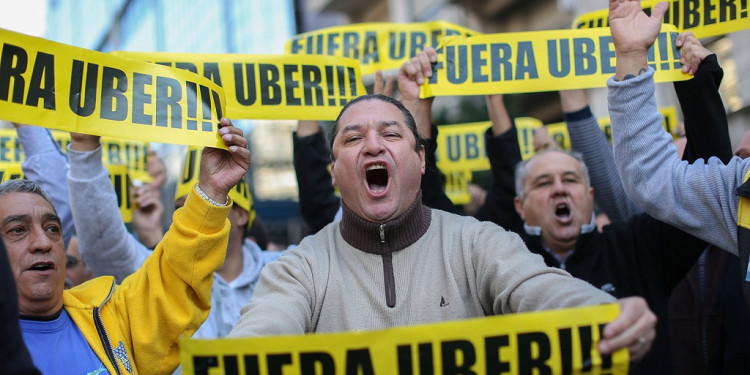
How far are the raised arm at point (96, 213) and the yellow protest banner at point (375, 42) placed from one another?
5.71 ft

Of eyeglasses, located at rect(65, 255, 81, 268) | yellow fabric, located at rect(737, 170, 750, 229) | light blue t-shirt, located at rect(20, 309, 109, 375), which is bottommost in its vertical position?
light blue t-shirt, located at rect(20, 309, 109, 375)

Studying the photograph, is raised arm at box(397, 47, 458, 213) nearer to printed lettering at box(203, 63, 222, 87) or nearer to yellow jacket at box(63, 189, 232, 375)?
printed lettering at box(203, 63, 222, 87)

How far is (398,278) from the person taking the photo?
2.30 metres

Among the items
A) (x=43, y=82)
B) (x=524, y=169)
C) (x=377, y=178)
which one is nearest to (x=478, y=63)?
(x=524, y=169)

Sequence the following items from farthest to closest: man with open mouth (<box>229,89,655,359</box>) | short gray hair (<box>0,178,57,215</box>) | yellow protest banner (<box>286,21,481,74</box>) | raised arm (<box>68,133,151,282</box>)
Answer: yellow protest banner (<box>286,21,481,74</box>), raised arm (<box>68,133,151,282</box>), short gray hair (<box>0,178,57,215</box>), man with open mouth (<box>229,89,655,359</box>)

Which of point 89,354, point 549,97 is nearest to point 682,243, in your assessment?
point 89,354

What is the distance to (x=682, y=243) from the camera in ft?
10.7

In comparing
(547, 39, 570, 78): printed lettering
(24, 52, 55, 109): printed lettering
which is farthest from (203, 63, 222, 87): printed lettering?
(547, 39, 570, 78): printed lettering

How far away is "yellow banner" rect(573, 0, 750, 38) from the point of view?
144 inches

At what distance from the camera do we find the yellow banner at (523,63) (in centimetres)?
373

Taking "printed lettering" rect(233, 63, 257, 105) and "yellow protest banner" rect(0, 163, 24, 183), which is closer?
"printed lettering" rect(233, 63, 257, 105)

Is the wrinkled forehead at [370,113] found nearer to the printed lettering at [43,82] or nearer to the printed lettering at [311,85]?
the printed lettering at [43,82]

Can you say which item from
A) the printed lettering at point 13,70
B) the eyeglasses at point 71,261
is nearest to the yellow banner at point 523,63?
the printed lettering at point 13,70

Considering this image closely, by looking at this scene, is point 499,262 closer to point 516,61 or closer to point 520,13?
point 516,61
